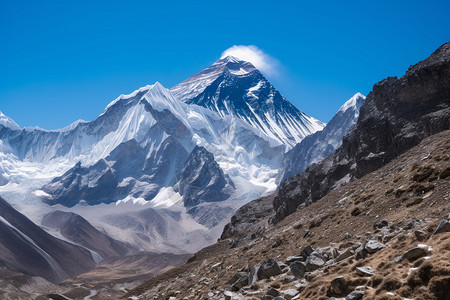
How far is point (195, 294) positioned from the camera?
978 inches

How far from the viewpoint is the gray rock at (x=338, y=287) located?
45.6ft

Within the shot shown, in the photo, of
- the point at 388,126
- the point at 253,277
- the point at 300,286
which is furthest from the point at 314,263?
the point at 388,126

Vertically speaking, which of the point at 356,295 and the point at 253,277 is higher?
the point at 253,277

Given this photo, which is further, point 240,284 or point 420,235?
point 240,284

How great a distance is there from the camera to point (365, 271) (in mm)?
14062

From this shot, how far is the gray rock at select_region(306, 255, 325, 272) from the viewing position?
17.7 meters

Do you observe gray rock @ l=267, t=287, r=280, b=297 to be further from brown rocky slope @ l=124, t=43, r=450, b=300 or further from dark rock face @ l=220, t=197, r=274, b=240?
dark rock face @ l=220, t=197, r=274, b=240

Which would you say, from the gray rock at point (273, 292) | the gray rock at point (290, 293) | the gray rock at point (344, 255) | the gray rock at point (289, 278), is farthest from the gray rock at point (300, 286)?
the gray rock at point (344, 255)

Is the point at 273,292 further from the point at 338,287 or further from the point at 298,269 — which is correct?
the point at 338,287

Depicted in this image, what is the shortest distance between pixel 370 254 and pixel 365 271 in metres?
2.33

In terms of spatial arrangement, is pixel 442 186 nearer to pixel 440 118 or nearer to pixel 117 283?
pixel 440 118

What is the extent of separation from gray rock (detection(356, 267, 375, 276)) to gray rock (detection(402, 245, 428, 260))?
1165mm

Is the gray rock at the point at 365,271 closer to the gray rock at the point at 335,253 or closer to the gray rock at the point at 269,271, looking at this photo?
the gray rock at the point at 335,253

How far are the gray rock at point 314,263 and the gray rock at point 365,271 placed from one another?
11.0 feet
